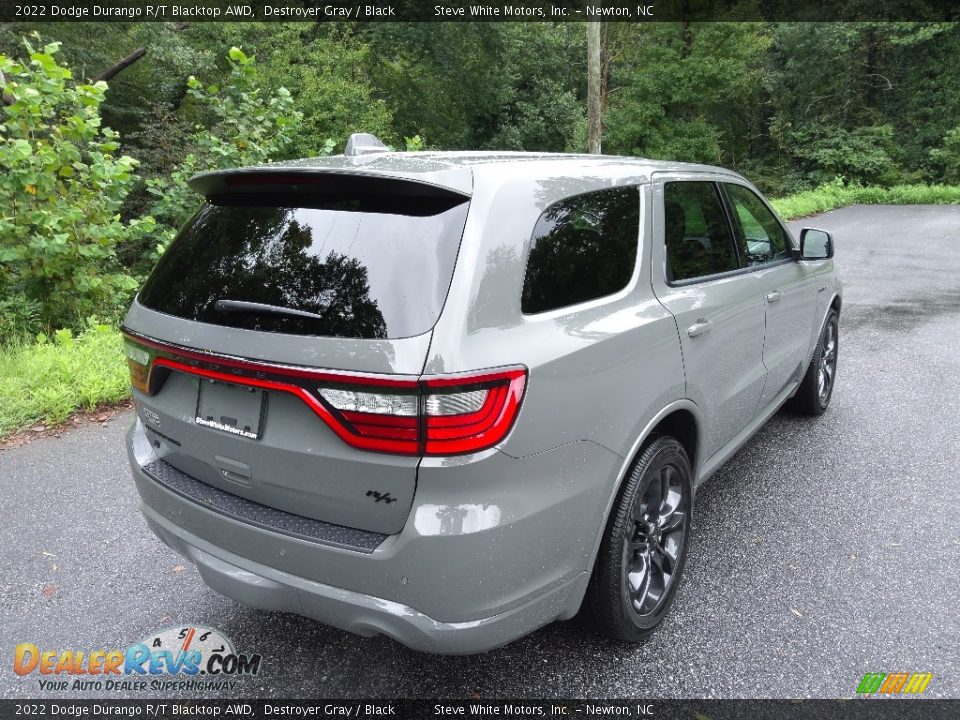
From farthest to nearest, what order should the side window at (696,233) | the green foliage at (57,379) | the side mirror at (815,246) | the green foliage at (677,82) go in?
the green foliage at (677,82)
the green foliage at (57,379)
the side mirror at (815,246)
the side window at (696,233)

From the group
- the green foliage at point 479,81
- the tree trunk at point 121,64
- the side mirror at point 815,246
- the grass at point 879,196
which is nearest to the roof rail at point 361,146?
the side mirror at point 815,246

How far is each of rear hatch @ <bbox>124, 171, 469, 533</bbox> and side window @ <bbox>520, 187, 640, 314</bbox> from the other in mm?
293

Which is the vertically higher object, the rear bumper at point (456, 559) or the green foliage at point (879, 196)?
the rear bumper at point (456, 559)

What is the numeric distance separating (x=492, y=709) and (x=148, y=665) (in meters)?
1.29

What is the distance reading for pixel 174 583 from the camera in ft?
9.50

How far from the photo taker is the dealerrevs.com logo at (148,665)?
2365 mm

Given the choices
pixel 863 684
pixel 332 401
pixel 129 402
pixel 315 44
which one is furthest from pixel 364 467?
pixel 315 44

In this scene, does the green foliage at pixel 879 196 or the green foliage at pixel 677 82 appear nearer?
the green foliage at pixel 879 196

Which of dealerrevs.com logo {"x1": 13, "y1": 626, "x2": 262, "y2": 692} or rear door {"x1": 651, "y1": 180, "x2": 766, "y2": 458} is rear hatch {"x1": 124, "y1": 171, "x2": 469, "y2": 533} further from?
rear door {"x1": 651, "y1": 180, "x2": 766, "y2": 458}

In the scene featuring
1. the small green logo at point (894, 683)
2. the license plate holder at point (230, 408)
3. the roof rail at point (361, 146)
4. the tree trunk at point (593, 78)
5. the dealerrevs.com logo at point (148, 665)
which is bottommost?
the small green logo at point (894, 683)

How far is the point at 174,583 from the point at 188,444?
1.08m

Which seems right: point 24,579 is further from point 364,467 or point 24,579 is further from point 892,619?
point 892,619

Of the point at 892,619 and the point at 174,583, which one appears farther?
the point at 174,583

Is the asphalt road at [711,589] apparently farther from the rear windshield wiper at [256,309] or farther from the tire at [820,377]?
the rear windshield wiper at [256,309]
